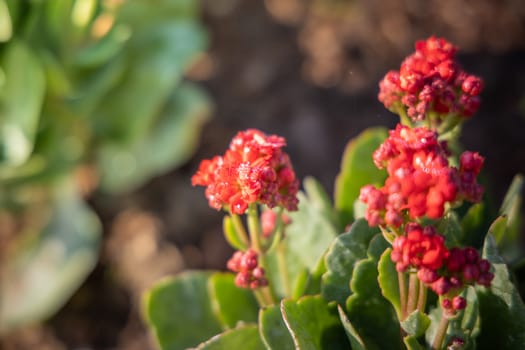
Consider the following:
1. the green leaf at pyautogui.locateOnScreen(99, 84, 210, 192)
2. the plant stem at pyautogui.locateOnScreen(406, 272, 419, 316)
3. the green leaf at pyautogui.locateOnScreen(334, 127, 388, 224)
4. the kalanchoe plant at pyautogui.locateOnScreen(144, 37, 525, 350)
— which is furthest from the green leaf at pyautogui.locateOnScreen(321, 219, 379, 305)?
the green leaf at pyautogui.locateOnScreen(99, 84, 210, 192)

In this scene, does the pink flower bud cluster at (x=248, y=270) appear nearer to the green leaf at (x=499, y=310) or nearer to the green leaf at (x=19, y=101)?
the green leaf at (x=499, y=310)

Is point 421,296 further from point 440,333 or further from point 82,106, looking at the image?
point 82,106

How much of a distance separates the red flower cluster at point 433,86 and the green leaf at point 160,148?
1309 millimetres

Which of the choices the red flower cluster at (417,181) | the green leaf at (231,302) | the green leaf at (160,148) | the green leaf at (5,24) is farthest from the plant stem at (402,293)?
the green leaf at (160,148)

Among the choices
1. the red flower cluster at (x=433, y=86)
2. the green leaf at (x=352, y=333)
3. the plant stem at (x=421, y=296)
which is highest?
the red flower cluster at (x=433, y=86)

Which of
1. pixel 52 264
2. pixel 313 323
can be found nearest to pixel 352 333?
pixel 313 323

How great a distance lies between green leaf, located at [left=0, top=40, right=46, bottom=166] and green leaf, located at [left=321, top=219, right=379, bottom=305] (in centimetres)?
107

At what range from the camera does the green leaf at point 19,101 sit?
177cm

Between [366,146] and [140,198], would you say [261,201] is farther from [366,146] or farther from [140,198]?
[140,198]

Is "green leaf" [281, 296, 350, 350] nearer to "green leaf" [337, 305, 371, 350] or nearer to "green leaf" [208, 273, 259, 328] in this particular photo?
"green leaf" [337, 305, 371, 350]

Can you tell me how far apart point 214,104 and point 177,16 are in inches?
16.9

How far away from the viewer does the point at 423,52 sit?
39.3 inches

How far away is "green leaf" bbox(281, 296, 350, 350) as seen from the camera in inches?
36.7

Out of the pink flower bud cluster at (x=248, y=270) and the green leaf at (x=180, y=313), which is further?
the green leaf at (x=180, y=313)
